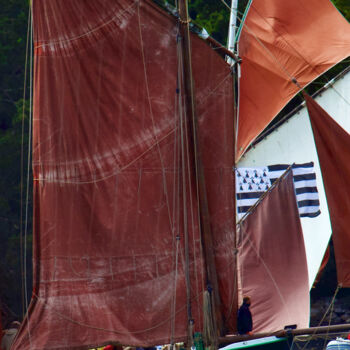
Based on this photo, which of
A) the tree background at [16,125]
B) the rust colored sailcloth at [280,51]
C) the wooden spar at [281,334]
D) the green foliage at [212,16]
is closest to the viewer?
the wooden spar at [281,334]

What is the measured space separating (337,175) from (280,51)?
4.15 m

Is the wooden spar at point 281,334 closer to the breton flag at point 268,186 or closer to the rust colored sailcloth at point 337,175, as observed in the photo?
the rust colored sailcloth at point 337,175

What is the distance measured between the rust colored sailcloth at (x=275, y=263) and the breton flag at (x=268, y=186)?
13.2 ft

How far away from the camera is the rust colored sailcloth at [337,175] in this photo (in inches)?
875

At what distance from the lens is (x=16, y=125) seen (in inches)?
1569

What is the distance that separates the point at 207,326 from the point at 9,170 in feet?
62.1

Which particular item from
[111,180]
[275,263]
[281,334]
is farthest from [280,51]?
[281,334]

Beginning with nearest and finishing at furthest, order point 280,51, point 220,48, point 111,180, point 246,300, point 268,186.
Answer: point 111,180 → point 246,300 → point 220,48 → point 280,51 → point 268,186

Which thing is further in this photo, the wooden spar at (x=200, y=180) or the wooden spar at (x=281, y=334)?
the wooden spar at (x=200, y=180)

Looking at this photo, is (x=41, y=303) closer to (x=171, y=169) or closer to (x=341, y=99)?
(x=171, y=169)

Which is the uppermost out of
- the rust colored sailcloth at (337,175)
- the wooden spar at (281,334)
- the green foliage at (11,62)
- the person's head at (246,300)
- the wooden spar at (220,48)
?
the green foliage at (11,62)

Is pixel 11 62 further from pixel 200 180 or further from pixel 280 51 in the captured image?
pixel 200 180

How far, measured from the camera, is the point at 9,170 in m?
39.4

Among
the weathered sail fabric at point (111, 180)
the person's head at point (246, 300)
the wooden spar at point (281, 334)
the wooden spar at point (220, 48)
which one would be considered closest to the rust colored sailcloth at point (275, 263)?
the wooden spar at point (281, 334)
